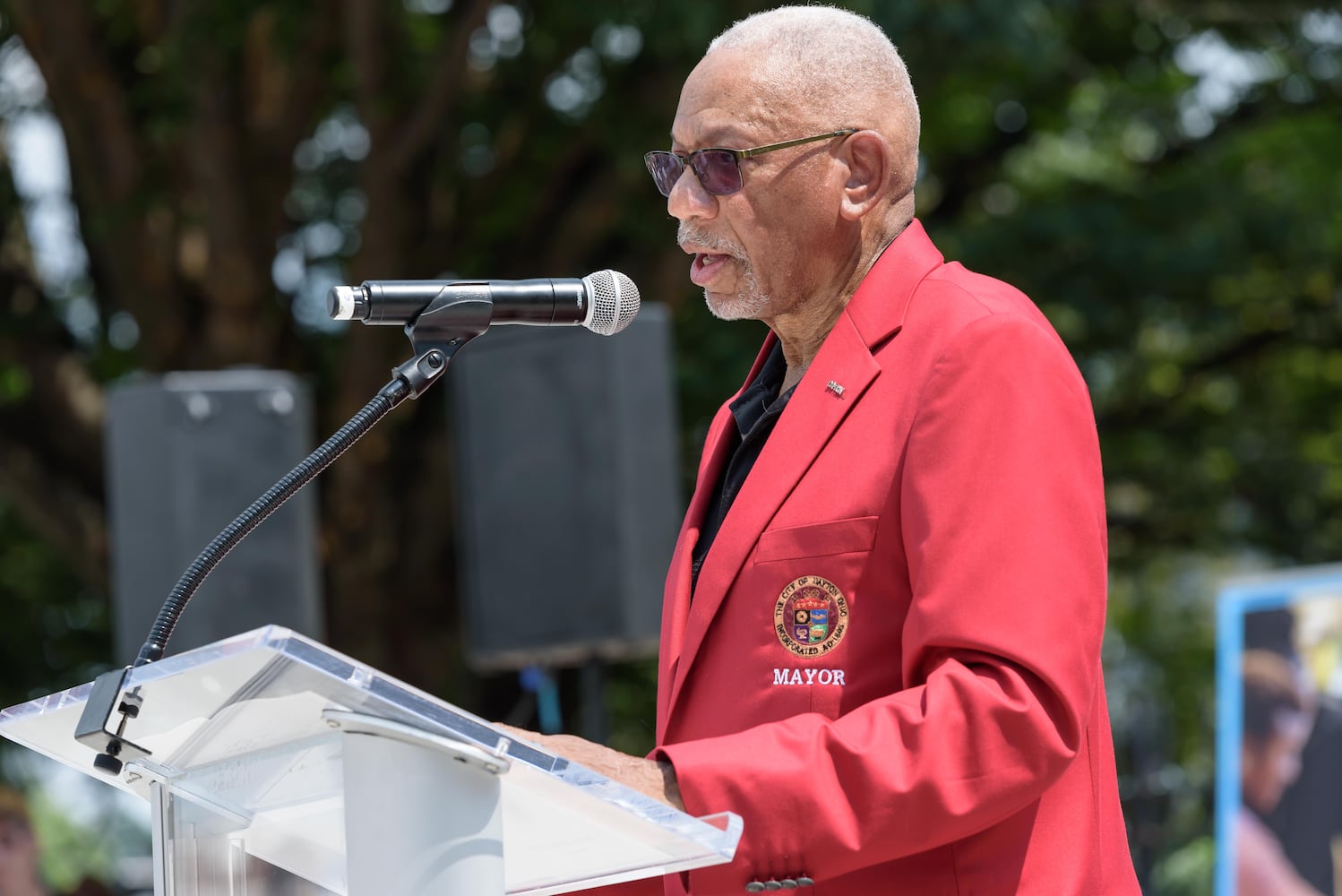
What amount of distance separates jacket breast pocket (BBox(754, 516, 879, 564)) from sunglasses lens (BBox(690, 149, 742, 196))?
460 mm

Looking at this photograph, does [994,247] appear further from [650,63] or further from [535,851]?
[535,851]

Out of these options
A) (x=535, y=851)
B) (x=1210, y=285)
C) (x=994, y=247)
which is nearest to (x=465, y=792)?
(x=535, y=851)

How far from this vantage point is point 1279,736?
5477 millimetres

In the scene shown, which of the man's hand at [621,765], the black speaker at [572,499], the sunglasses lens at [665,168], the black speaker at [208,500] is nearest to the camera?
the man's hand at [621,765]

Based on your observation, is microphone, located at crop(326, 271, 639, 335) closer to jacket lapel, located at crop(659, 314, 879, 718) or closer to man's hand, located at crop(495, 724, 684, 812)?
jacket lapel, located at crop(659, 314, 879, 718)

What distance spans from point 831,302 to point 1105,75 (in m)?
8.13

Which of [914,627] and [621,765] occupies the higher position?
[914,627]

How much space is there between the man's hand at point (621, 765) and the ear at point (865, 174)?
786 mm

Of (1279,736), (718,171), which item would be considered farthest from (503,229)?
(718,171)

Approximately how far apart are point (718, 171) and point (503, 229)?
7234 millimetres

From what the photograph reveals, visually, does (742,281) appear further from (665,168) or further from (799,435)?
(799,435)

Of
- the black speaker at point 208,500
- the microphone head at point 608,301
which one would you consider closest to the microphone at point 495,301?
the microphone head at point 608,301

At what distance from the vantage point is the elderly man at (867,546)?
1.66 m

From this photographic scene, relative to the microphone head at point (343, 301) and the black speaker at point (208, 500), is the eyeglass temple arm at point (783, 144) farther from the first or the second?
the black speaker at point (208, 500)
